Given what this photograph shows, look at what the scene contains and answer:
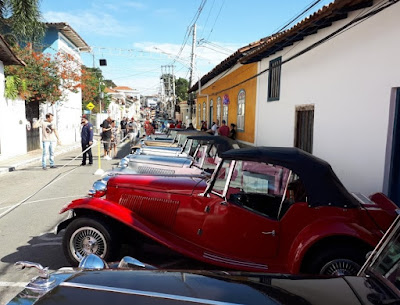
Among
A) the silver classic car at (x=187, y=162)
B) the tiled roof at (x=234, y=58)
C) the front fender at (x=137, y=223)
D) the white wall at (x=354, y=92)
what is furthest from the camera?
the tiled roof at (x=234, y=58)

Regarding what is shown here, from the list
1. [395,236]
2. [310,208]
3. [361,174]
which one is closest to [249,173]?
[310,208]

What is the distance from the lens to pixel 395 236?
2221 mm

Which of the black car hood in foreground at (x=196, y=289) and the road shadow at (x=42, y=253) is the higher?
the black car hood in foreground at (x=196, y=289)

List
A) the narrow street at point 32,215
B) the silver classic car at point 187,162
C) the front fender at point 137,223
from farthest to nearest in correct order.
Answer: the silver classic car at point 187,162, the narrow street at point 32,215, the front fender at point 137,223

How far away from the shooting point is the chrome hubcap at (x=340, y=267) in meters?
3.35

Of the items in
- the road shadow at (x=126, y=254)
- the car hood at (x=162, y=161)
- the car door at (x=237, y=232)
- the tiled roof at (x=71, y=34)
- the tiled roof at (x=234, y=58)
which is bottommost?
the road shadow at (x=126, y=254)

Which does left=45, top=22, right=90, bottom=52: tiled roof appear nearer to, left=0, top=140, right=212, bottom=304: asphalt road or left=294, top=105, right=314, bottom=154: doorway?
left=0, top=140, right=212, bottom=304: asphalt road

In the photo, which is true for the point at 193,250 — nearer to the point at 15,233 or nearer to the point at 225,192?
the point at 225,192

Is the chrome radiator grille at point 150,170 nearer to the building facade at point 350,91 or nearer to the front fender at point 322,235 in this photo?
the building facade at point 350,91

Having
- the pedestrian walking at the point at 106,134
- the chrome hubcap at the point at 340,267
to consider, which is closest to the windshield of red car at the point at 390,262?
the chrome hubcap at the point at 340,267

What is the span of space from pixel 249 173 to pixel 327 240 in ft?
3.63

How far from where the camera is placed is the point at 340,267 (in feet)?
11.0

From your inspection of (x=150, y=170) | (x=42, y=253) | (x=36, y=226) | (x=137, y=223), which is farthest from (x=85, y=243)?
(x=150, y=170)

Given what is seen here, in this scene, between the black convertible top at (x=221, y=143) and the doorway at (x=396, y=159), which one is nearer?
the doorway at (x=396, y=159)
